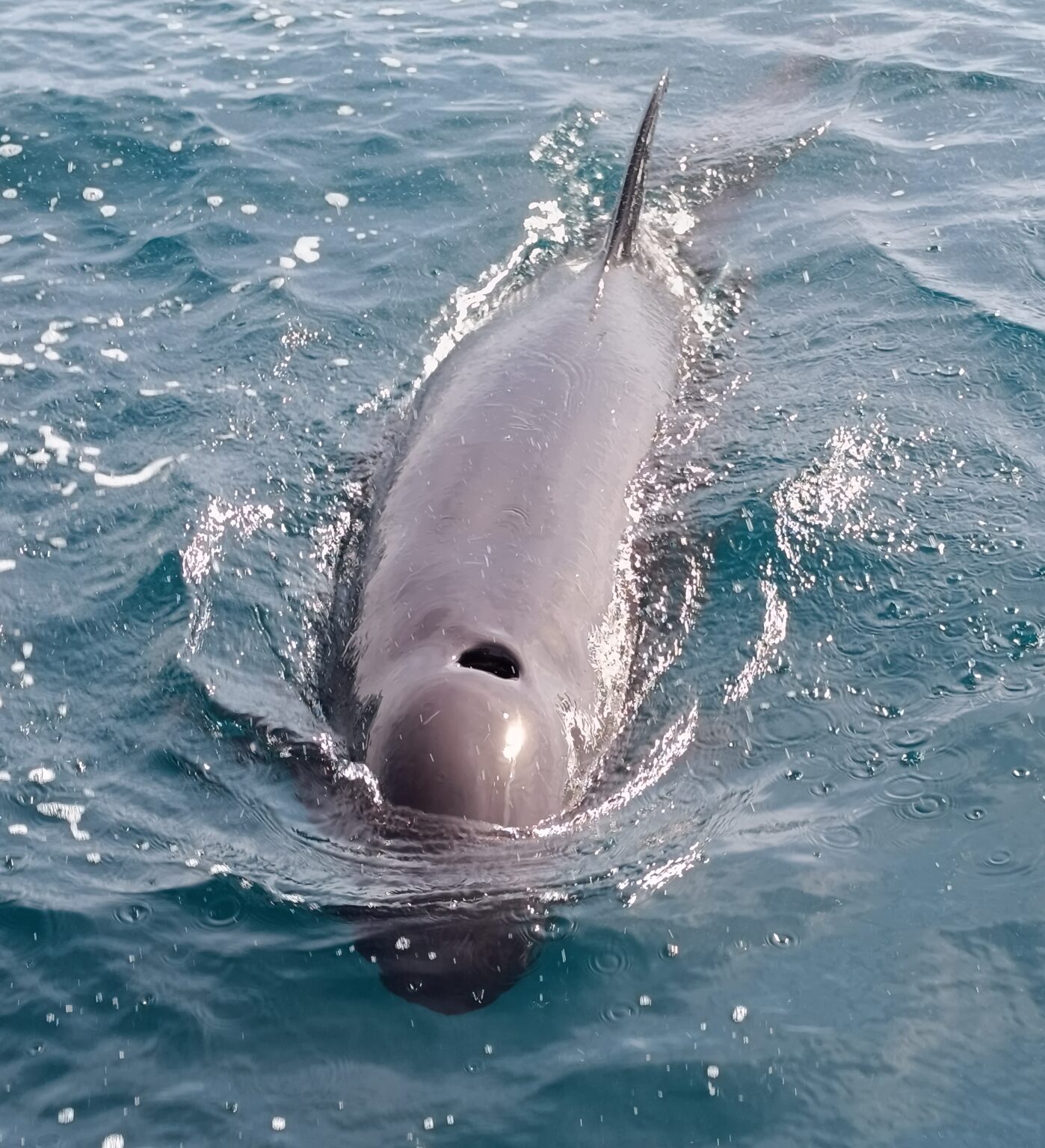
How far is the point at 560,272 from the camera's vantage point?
14.3 meters

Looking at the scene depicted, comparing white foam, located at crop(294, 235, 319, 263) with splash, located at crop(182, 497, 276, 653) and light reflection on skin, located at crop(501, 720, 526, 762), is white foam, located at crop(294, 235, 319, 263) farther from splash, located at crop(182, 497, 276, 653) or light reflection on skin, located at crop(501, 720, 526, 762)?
light reflection on skin, located at crop(501, 720, 526, 762)

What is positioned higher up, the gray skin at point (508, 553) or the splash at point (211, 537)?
the gray skin at point (508, 553)

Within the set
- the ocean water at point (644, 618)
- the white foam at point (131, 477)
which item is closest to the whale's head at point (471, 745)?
the ocean water at point (644, 618)

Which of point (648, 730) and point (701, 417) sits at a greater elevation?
point (701, 417)

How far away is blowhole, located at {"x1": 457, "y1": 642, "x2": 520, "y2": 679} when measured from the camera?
28.2 ft

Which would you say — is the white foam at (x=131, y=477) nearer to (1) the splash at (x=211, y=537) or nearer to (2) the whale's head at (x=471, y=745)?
(1) the splash at (x=211, y=537)

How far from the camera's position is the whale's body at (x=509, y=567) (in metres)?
8.12

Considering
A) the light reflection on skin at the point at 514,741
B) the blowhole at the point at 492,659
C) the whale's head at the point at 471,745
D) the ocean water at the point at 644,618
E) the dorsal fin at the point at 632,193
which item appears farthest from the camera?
the dorsal fin at the point at 632,193

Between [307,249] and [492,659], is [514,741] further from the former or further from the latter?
[307,249]

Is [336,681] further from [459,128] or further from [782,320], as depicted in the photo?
[459,128]

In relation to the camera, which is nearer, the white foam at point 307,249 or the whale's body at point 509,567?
the whale's body at point 509,567

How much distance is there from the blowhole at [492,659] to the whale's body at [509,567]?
12 mm

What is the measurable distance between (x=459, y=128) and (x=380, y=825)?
1402 cm

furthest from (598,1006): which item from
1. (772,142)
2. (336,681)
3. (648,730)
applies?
(772,142)
